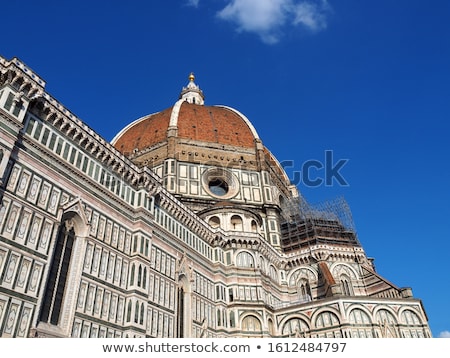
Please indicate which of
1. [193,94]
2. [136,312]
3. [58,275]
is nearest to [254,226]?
[136,312]

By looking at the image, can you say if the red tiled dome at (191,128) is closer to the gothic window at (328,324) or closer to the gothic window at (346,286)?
the gothic window at (346,286)

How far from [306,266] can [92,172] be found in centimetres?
2590

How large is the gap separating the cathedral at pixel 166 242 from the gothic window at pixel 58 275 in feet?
0.19

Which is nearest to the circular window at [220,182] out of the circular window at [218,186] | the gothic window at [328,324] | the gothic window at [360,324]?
the circular window at [218,186]

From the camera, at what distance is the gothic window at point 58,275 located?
19.6 m

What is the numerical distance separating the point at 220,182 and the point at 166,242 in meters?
19.3

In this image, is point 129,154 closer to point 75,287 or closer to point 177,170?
point 177,170

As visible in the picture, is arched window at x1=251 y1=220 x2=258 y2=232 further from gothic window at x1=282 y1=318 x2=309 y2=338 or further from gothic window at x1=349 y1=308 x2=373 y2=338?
gothic window at x1=349 y1=308 x2=373 y2=338

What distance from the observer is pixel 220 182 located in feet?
158

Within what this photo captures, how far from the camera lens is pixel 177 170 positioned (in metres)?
45.7

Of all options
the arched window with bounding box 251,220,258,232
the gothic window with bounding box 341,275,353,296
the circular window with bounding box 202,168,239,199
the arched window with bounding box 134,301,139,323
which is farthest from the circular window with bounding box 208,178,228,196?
the arched window with bounding box 134,301,139,323

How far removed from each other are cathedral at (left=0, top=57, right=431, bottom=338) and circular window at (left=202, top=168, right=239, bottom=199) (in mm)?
152

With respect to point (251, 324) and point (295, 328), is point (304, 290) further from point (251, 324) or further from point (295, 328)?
point (251, 324)

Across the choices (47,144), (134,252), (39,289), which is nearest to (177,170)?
(134,252)
